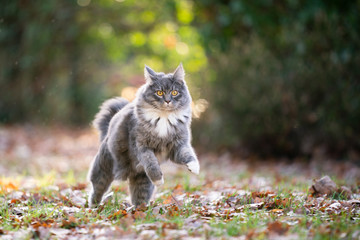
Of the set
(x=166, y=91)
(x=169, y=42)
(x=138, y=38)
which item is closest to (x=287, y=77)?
(x=166, y=91)

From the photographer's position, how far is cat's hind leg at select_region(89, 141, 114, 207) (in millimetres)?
4723

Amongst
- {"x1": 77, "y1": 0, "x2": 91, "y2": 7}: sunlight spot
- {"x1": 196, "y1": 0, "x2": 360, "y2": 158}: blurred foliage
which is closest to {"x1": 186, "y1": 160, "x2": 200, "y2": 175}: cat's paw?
{"x1": 196, "y1": 0, "x2": 360, "y2": 158}: blurred foliage

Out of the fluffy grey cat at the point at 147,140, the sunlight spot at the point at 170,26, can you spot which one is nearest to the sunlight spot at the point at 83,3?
the sunlight spot at the point at 170,26

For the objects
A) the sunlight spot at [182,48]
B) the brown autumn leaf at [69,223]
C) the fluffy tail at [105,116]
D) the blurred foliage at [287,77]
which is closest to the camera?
the brown autumn leaf at [69,223]

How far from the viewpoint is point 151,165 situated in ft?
13.2

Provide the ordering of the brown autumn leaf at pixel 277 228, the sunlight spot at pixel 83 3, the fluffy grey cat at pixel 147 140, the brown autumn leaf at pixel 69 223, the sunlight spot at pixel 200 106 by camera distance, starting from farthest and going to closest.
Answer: the sunlight spot at pixel 83 3, the sunlight spot at pixel 200 106, the fluffy grey cat at pixel 147 140, the brown autumn leaf at pixel 69 223, the brown autumn leaf at pixel 277 228

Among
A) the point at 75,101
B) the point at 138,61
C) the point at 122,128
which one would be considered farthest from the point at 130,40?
the point at 122,128

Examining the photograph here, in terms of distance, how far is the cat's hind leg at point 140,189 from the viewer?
15.0 feet

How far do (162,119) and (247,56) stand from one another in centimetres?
633

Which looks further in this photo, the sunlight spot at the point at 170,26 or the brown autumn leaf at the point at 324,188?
the sunlight spot at the point at 170,26

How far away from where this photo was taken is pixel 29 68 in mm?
19000

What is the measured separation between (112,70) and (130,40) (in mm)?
5934

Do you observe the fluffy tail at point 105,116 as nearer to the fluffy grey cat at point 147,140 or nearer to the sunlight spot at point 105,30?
the fluffy grey cat at point 147,140

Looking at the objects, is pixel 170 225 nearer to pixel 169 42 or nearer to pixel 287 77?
pixel 287 77
